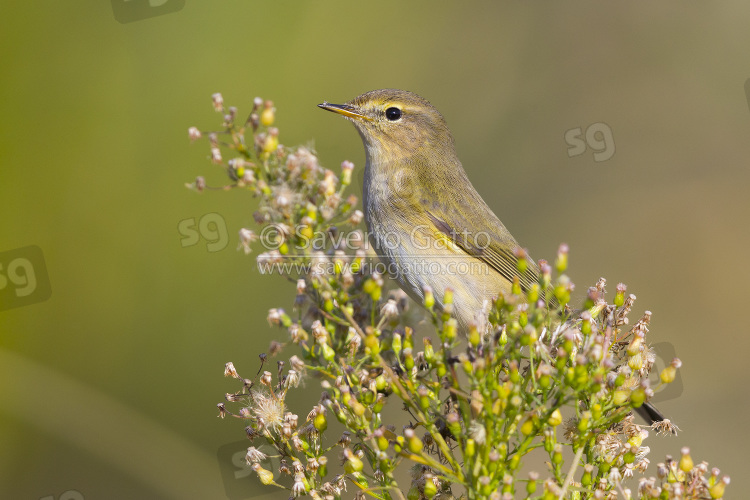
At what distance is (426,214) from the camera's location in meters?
3.42

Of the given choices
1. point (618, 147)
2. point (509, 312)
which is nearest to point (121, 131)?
point (509, 312)

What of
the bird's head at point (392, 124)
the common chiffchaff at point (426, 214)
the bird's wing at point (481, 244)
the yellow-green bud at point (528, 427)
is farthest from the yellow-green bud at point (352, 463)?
the bird's head at point (392, 124)

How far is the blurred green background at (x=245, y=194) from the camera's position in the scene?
11.7 feet

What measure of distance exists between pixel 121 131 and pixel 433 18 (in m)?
2.49

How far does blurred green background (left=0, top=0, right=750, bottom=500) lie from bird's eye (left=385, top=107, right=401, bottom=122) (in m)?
0.81

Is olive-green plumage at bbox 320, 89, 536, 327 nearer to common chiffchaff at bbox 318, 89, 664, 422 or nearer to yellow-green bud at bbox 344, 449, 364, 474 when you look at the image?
common chiffchaff at bbox 318, 89, 664, 422

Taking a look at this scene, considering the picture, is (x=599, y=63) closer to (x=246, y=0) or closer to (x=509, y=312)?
(x=246, y=0)

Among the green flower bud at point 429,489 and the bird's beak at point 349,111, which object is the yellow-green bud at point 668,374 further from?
the bird's beak at point 349,111

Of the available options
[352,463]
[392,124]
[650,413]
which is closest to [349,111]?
[392,124]

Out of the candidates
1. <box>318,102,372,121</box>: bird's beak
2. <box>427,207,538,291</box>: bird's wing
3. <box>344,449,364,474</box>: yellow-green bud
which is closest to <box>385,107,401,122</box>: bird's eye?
<box>318,102,372,121</box>: bird's beak

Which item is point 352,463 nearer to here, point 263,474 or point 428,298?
point 263,474

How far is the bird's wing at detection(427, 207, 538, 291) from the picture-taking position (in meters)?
3.43

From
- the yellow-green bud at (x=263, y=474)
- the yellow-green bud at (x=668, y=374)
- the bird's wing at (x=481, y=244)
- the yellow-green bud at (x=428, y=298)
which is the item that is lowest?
the yellow-green bud at (x=263, y=474)

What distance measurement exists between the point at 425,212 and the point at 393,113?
0.63 metres
